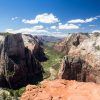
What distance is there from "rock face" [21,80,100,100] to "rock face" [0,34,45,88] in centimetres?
8383

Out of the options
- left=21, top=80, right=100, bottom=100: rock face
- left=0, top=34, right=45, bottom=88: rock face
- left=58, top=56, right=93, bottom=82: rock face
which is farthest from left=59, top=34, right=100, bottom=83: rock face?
left=21, top=80, right=100, bottom=100: rock face

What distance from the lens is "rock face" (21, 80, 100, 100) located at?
A: 131ft

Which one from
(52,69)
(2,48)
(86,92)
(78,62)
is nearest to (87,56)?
(78,62)

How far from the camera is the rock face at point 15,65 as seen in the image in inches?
5094

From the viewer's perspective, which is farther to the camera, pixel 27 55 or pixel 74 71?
pixel 27 55

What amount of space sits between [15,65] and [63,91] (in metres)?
93.4

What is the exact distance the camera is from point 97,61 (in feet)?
404

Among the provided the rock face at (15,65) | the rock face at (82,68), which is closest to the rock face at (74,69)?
the rock face at (82,68)

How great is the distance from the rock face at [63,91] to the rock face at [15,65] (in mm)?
83831

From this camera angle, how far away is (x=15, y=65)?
134 m

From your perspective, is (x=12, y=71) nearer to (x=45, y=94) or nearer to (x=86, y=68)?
(x=86, y=68)

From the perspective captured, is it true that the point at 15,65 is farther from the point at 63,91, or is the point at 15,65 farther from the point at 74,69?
the point at 63,91

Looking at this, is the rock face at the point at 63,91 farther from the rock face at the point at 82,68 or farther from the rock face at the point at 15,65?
the rock face at the point at 15,65

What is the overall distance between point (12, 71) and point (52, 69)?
33.7 metres
